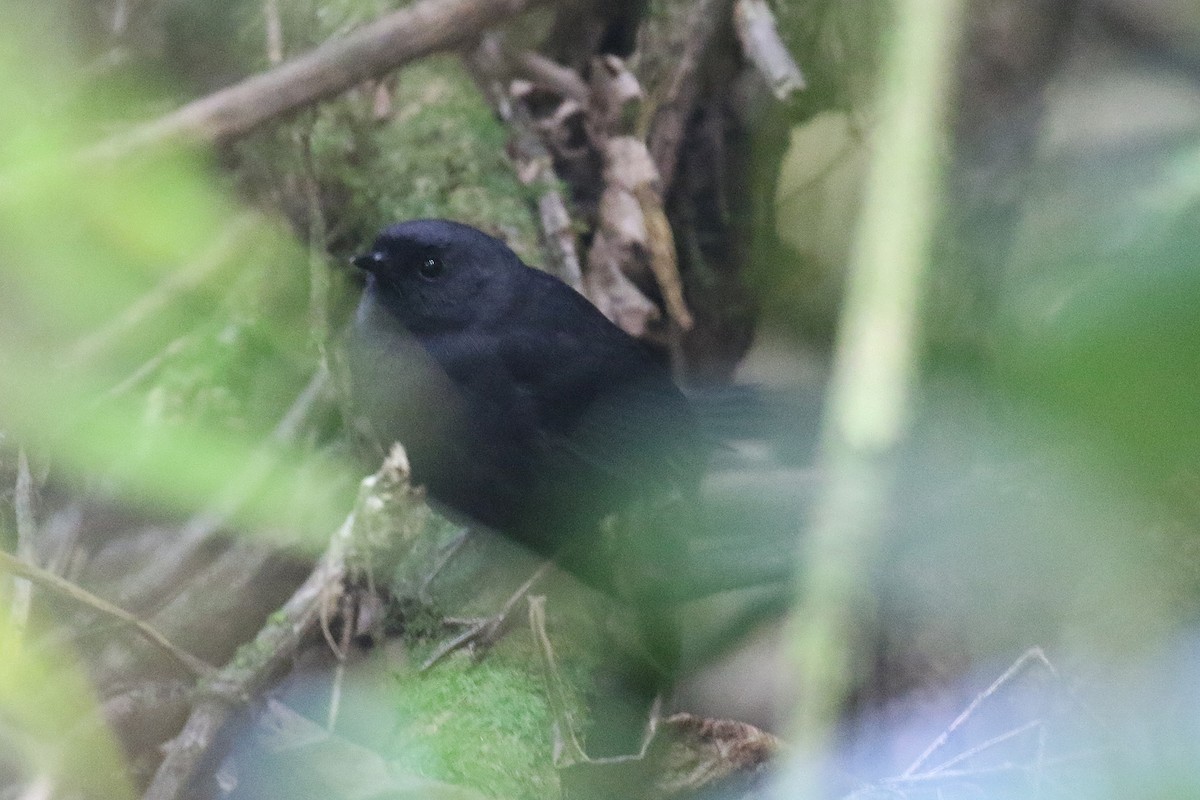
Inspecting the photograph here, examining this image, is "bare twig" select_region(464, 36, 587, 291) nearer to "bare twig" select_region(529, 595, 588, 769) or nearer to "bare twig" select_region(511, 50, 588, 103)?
"bare twig" select_region(511, 50, 588, 103)

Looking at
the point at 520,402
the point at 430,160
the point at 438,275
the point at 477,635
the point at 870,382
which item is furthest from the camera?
the point at 430,160

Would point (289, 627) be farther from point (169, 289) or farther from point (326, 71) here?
point (326, 71)

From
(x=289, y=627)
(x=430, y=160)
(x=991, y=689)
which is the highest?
(x=430, y=160)

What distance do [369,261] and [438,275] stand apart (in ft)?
0.44

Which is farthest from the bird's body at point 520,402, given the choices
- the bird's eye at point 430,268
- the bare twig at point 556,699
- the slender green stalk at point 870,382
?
the slender green stalk at point 870,382

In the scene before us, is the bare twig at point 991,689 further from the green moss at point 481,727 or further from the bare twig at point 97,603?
the bare twig at point 97,603

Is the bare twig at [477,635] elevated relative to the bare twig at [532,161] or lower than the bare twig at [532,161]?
lower

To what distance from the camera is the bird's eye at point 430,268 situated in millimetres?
1820

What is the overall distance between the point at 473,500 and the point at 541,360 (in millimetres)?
262

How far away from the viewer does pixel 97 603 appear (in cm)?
134

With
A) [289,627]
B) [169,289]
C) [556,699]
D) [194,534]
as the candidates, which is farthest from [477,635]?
[169,289]

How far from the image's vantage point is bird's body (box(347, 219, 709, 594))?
166cm

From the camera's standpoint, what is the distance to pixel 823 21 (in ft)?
6.75

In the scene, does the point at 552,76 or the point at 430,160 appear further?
the point at 552,76
